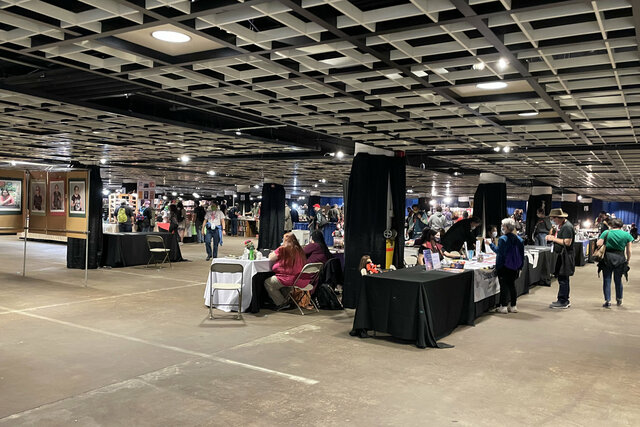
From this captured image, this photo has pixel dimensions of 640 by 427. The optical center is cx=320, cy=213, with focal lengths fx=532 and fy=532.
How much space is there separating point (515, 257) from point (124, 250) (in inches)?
322

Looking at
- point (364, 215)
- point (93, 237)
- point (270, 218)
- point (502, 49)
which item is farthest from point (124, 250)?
point (502, 49)

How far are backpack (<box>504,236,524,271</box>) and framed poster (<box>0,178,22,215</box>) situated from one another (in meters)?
8.37

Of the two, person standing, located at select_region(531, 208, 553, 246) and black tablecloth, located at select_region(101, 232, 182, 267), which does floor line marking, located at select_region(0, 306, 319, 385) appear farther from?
person standing, located at select_region(531, 208, 553, 246)

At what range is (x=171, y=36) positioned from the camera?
13.3 feet

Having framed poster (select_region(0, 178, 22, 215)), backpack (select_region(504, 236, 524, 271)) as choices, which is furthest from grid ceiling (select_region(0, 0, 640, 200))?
backpack (select_region(504, 236, 524, 271))

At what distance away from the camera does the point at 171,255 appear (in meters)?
12.8

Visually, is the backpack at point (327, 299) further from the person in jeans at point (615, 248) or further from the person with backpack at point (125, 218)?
the person with backpack at point (125, 218)

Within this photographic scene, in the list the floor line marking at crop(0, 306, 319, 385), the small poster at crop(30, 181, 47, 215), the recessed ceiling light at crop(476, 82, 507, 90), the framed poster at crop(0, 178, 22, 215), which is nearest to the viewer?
the floor line marking at crop(0, 306, 319, 385)

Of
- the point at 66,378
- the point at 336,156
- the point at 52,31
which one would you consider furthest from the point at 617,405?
the point at 336,156

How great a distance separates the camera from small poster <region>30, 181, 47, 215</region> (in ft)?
31.5

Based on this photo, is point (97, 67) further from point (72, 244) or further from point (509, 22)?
point (72, 244)

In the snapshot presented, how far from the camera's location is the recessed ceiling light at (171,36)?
3990mm

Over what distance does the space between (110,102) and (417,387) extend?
17.0ft

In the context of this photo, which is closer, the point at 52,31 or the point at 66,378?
the point at 52,31
